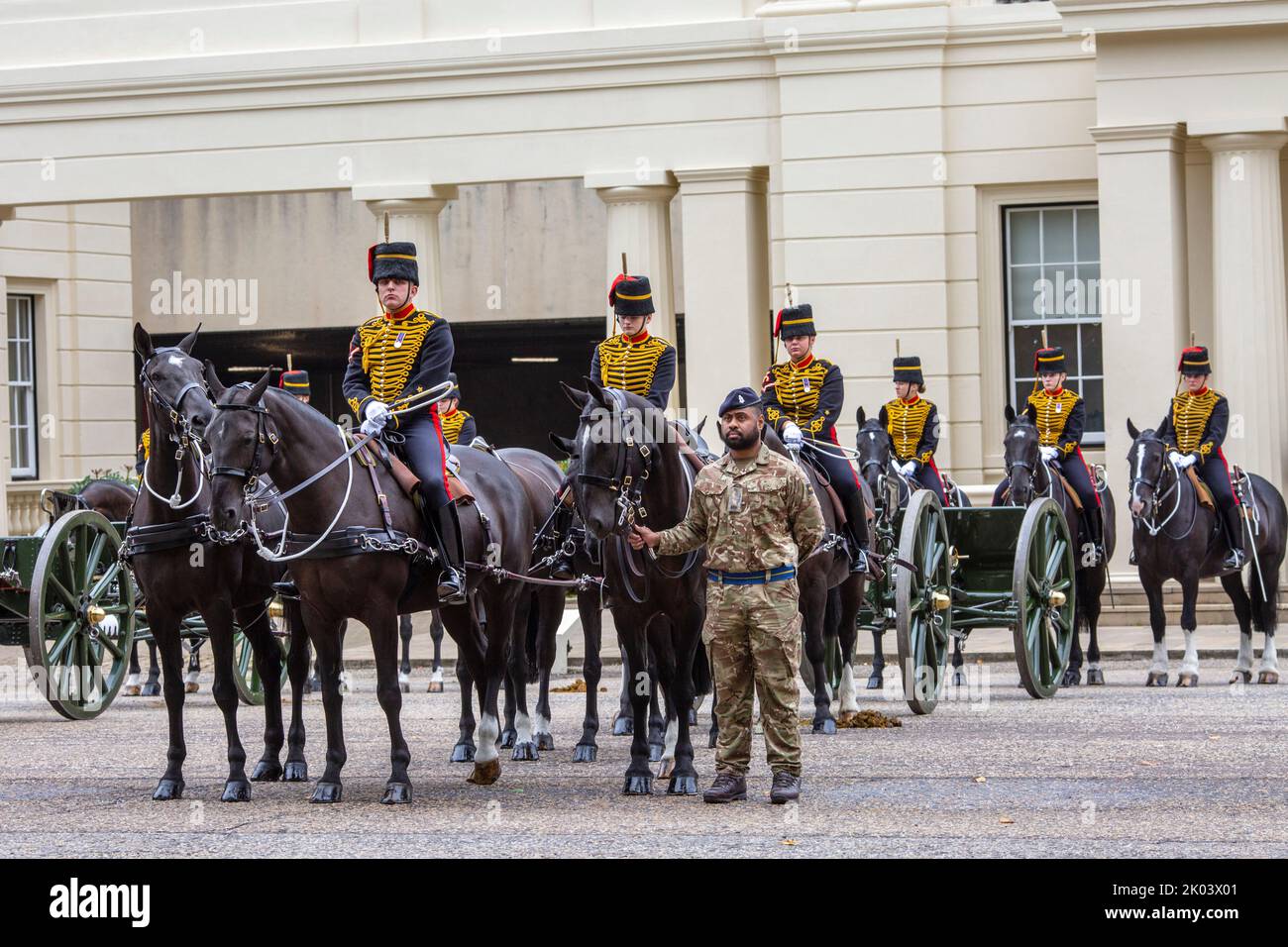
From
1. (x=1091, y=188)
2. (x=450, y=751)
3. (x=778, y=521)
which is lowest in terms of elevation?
(x=450, y=751)

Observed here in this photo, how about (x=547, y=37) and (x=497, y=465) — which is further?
(x=547, y=37)

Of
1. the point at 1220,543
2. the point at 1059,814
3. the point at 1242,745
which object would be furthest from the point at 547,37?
the point at 1059,814

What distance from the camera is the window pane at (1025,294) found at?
23281mm

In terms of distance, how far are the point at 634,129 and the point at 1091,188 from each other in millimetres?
4934

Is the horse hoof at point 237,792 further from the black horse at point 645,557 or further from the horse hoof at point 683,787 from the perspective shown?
the horse hoof at point 683,787

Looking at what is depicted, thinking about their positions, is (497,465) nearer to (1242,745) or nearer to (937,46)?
(1242,745)

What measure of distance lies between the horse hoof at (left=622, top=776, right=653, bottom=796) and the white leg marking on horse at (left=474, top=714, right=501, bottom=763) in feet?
2.96

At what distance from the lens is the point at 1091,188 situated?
22.8 m

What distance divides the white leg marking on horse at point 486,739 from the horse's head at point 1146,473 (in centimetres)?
726

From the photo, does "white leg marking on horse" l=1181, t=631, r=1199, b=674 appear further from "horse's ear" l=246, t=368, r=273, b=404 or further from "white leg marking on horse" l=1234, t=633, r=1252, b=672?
"horse's ear" l=246, t=368, r=273, b=404

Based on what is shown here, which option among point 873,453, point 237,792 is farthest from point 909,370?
point 237,792

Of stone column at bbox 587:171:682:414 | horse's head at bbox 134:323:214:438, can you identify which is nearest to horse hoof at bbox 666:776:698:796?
horse's head at bbox 134:323:214:438

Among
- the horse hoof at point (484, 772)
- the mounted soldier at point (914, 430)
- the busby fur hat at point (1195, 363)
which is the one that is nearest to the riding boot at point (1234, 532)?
the busby fur hat at point (1195, 363)

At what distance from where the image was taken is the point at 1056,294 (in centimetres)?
2323
